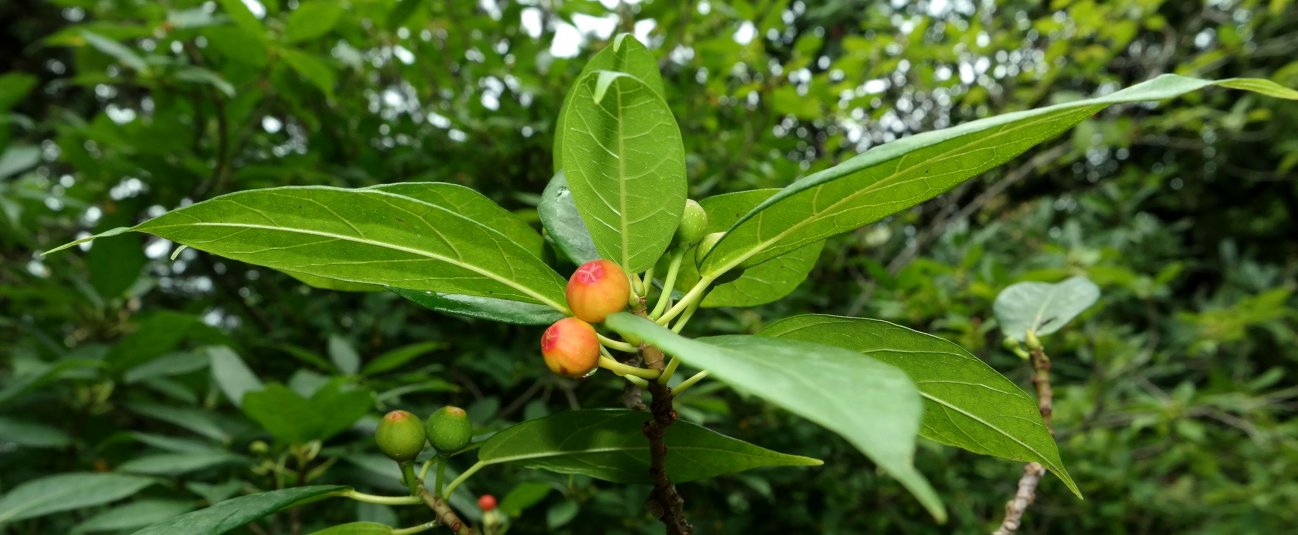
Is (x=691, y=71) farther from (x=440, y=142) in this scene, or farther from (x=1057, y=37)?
(x=1057, y=37)

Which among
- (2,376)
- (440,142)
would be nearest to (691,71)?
(440,142)

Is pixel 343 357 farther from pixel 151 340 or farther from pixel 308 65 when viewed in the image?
pixel 308 65

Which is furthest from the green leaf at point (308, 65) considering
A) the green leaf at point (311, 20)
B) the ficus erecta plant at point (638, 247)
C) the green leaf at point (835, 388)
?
the green leaf at point (835, 388)

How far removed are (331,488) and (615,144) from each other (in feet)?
1.33

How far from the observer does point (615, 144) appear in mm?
559

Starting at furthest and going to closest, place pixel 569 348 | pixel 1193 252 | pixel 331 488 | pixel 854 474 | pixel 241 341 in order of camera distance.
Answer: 1. pixel 1193 252
2. pixel 854 474
3. pixel 241 341
4. pixel 331 488
5. pixel 569 348

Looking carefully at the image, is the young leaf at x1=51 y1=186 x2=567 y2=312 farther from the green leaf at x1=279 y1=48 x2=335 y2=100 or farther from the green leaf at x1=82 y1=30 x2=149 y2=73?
the green leaf at x1=82 y1=30 x2=149 y2=73

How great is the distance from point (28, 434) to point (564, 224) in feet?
5.15

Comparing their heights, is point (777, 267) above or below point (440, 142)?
above

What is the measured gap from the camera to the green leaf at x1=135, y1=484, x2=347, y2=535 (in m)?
0.60

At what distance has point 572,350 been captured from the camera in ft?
1.77

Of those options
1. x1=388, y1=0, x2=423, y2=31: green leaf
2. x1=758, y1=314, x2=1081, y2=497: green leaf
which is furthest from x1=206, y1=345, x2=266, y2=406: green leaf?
x1=758, y1=314, x2=1081, y2=497: green leaf

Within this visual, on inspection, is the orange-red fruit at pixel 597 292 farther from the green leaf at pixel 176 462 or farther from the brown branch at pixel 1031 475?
the green leaf at pixel 176 462

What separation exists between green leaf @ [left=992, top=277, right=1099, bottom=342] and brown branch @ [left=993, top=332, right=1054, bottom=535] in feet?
0.10
